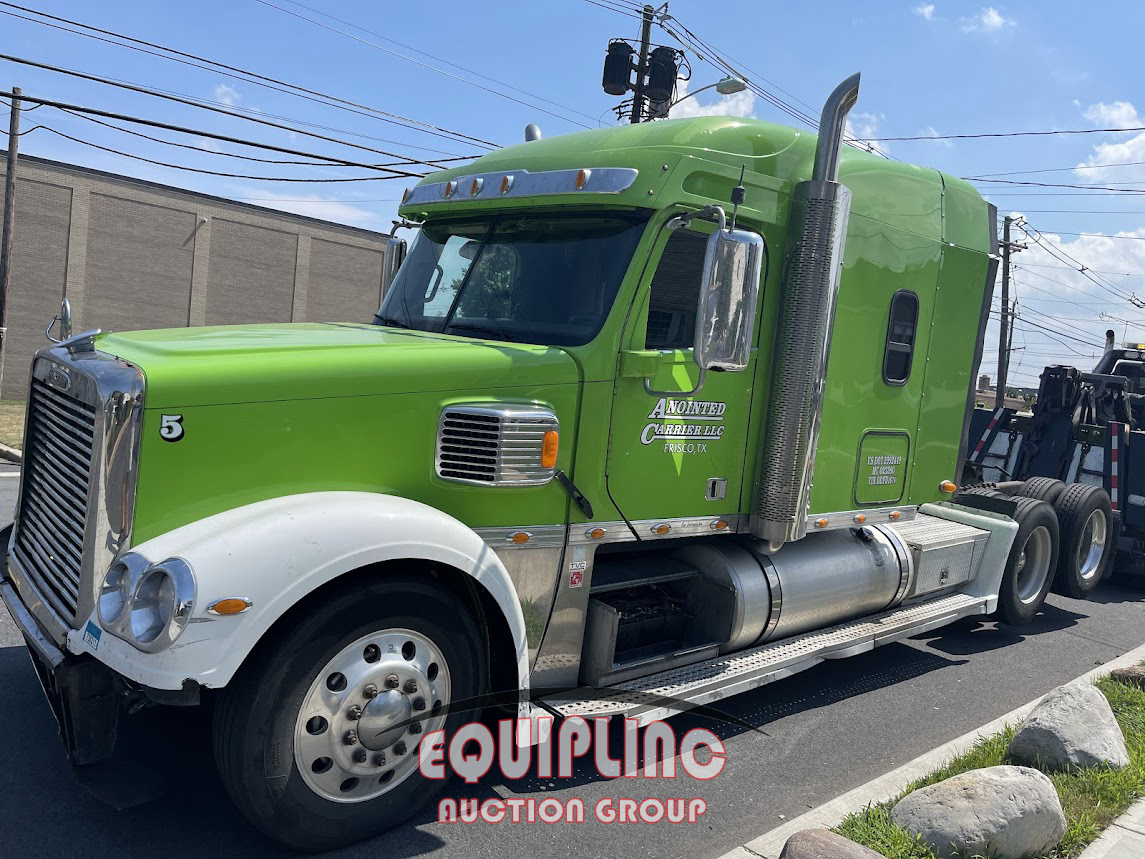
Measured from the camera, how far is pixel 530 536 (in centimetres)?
412

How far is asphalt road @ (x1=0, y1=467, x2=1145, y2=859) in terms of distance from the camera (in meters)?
3.52

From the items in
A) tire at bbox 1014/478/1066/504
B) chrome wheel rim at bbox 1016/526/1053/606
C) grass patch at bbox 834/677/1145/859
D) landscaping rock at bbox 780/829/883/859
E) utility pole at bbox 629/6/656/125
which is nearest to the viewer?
landscaping rock at bbox 780/829/883/859

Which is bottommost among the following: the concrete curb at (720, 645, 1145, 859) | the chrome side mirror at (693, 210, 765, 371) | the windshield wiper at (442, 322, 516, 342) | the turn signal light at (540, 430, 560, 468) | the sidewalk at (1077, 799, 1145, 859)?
the concrete curb at (720, 645, 1145, 859)

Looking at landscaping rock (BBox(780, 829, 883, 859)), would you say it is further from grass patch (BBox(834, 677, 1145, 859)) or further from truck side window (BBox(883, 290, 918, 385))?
truck side window (BBox(883, 290, 918, 385))

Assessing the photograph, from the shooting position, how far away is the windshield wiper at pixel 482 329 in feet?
14.4

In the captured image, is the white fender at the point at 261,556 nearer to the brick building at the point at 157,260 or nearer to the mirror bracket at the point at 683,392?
the mirror bracket at the point at 683,392

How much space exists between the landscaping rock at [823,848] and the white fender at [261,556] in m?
1.57

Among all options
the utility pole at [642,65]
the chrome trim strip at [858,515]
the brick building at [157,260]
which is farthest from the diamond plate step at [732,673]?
the brick building at [157,260]

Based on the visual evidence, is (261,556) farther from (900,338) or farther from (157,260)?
(157,260)

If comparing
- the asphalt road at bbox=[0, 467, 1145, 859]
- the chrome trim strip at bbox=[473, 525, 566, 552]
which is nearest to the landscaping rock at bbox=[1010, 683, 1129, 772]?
the asphalt road at bbox=[0, 467, 1145, 859]

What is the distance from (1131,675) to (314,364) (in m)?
5.33

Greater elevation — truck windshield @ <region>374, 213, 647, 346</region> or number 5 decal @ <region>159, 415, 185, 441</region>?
truck windshield @ <region>374, 213, 647, 346</region>

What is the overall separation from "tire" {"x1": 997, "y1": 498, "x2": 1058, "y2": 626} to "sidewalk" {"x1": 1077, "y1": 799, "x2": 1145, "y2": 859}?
350cm

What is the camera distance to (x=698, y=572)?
16.8 feet
